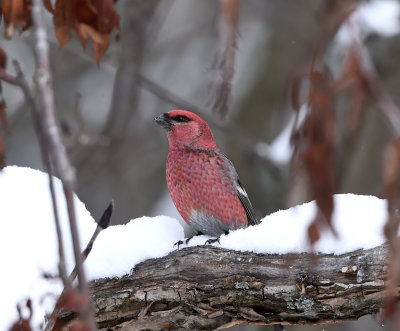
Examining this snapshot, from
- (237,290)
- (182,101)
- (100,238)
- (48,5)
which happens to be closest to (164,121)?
(182,101)

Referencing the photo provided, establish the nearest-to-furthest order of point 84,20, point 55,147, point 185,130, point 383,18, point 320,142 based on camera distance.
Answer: point 55,147 < point 320,142 < point 84,20 < point 185,130 < point 383,18

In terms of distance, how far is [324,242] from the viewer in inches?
96.6

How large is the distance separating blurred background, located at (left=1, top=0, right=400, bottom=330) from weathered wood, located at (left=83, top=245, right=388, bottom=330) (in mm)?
870

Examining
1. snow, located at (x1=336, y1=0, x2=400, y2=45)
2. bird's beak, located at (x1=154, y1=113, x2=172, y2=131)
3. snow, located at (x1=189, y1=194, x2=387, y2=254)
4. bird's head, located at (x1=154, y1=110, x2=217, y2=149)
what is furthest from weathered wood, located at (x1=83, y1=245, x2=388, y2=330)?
snow, located at (x1=336, y1=0, x2=400, y2=45)

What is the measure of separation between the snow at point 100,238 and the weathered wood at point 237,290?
0.21ft

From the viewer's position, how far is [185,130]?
3.92 m

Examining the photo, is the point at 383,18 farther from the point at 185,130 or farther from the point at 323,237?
the point at 323,237

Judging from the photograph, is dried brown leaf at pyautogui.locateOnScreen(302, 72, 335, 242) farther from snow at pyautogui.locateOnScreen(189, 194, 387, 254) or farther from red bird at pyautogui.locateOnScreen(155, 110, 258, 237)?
red bird at pyautogui.locateOnScreen(155, 110, 258, 237)

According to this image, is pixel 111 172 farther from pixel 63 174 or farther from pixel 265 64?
pixel 63 174

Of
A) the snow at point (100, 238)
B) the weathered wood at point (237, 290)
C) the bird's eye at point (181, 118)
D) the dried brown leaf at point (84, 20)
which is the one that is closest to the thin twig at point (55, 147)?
the dried brown leaf at point (84, 20)

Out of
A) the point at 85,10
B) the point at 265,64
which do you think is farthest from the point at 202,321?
the point at 265,64

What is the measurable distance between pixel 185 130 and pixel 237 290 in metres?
1.64

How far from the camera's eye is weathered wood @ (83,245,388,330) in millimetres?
2359

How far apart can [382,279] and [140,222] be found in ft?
3.85
